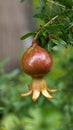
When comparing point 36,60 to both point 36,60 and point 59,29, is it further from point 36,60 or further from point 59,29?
point 59,29

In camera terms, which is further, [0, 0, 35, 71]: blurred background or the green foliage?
[0, 0, 35, 71]: blurred background

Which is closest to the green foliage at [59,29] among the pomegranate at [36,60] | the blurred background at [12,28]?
the pomegranate at [36,60]

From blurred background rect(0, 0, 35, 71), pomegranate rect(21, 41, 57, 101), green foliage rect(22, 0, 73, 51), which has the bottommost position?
blurred background rect(0, 0, 35, 71)

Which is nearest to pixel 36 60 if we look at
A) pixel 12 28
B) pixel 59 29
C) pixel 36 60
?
pixel 36 60

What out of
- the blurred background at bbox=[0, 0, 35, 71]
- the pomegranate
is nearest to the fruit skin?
the pomegranate

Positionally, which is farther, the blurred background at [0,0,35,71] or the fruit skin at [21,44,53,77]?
the blurred background at [0,0,35,71]

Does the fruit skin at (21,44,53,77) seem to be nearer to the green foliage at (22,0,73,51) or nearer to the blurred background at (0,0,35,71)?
the green foliage at (22,0,73,51)

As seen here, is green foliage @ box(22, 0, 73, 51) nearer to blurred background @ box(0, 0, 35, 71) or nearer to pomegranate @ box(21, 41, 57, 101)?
pomegranate @ box(21, 41, 57, 101)

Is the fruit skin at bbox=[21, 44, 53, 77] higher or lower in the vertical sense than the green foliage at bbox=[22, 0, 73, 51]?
lower
